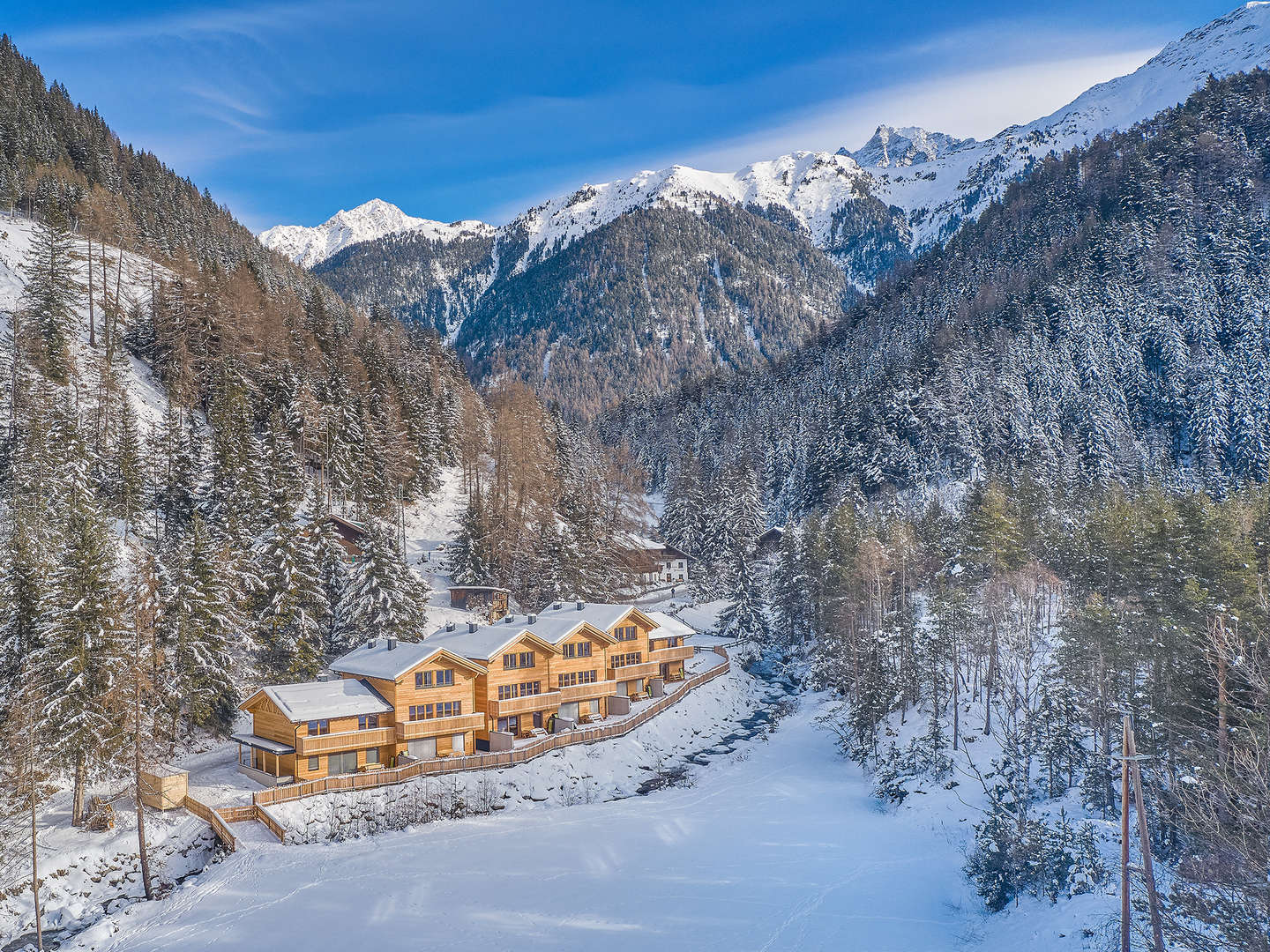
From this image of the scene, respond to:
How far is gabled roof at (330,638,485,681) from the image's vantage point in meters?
38.7

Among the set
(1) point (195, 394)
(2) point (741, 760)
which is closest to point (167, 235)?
(1) point (195, 394)

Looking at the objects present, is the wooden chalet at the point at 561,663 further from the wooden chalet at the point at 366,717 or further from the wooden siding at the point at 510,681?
the wooden chalet at the point at 366,717

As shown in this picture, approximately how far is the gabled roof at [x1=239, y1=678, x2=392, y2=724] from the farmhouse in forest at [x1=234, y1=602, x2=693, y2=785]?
66 millimetres

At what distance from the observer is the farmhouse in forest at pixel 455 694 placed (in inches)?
1415

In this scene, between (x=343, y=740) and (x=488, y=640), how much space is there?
1004cm

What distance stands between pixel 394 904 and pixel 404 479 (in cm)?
5491

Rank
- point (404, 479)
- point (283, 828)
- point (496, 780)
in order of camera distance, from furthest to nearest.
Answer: point (404, 479), point (496, 780), point (283, 828)

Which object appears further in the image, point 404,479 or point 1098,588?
point 404,479

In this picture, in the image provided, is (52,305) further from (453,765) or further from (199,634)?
(453,765)

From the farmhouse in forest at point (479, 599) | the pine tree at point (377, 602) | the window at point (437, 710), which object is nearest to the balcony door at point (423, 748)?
the window at point (437, 710)

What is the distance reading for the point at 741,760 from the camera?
4281 centimetres

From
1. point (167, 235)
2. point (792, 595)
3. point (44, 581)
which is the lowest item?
point (792, 595)

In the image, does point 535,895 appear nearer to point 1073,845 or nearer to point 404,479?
point 1073,845

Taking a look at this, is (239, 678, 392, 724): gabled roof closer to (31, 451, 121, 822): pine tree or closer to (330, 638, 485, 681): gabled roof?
(330, 638, 485, 681): gabled roof
